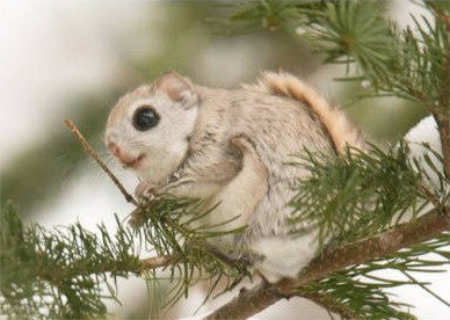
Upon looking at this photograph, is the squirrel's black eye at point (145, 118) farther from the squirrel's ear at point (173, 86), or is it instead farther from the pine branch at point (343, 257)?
the pine branch at point (343, 257)

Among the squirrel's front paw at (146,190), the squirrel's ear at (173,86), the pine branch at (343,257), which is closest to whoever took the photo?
the pine branch at (343,257)

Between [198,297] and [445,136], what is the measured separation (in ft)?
2.70

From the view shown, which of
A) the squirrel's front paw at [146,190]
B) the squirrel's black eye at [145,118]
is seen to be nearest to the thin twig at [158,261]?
the squirrel's front paw at [146,190]

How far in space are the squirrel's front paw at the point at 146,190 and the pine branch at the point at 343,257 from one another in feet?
0.42

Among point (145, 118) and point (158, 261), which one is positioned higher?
point (145, 118)

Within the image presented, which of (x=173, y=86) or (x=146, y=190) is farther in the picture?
(x=173, y=86)

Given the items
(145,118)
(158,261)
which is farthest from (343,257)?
(145,118)

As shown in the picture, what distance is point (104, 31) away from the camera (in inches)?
63.6

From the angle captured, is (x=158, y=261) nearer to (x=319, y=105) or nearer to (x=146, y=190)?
(x=146, y=190)

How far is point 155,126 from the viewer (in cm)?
92

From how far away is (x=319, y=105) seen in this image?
3.00 ft

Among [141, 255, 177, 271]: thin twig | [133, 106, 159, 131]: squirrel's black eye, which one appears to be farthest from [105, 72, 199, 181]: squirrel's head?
[141, 255, 177, 271]: thin twig

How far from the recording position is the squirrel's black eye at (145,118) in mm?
906

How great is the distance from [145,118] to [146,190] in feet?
0.37
